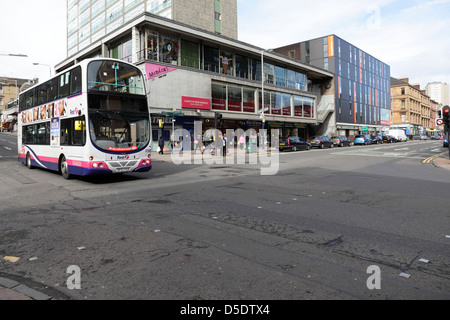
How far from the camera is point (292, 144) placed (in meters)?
31.3

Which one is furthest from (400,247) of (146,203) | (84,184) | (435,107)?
(435,107)

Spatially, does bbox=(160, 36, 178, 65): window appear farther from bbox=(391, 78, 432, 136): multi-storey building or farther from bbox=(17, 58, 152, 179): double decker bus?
bbox=(391, 78, 432, 136): multi-storey building

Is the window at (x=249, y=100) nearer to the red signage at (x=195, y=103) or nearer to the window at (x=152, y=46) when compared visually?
the red signage at (x=195, y=103)

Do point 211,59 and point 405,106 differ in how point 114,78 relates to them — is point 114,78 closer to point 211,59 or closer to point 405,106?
point 211,59

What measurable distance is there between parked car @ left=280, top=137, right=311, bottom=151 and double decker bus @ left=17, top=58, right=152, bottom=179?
21.0 metres

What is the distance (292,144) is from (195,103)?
10.7 m

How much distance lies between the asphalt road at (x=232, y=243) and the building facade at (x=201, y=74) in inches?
579

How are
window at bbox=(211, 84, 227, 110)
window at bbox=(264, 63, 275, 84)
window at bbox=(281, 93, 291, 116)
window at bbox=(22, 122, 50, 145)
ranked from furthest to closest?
window at bbox=(281, 93, 291, 116)
window at bbox=(264, 63, 275, 84)
window at bbox=(211, 84, 227, 110)
window at bbox=(22, 122, 50, 145)

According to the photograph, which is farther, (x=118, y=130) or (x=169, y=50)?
(x=169, y=50)

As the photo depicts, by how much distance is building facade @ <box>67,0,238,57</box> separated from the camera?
1533 inches

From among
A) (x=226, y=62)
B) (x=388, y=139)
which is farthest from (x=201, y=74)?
(x=388, y=139)

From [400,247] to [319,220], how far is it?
157 centimetres

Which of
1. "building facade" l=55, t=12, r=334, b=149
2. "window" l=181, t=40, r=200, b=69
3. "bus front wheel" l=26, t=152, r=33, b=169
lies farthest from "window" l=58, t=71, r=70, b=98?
"window" l=181, t=40, r=200, b=69

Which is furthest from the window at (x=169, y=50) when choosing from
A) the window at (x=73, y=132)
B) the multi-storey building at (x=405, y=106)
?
the multi-storey building at (x=405, y=106)
